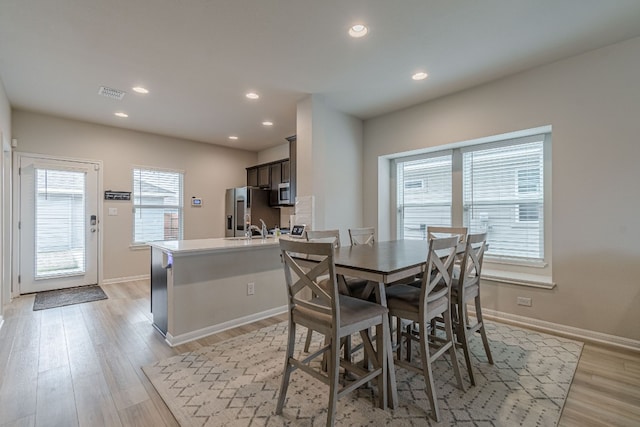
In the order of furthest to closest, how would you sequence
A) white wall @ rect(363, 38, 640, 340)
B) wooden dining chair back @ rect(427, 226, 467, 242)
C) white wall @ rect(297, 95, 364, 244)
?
white wall @ rect(297, 95, 364, 244) < wooden dining chair back @ rect(427, 226, 467, 242) < white wall @ rect(363, 38, 640, 340)

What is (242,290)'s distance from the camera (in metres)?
3.24

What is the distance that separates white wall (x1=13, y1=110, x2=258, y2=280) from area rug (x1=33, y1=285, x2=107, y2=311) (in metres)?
0.49

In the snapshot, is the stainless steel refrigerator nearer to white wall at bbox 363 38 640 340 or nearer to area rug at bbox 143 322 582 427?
area rug at bbox 143 322 582 427

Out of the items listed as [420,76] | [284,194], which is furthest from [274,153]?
[420,76]

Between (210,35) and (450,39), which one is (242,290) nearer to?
(210,35)

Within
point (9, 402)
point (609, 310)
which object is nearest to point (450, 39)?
point (609, 310)

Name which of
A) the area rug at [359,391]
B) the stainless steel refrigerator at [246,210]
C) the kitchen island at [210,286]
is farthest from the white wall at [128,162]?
the area rug at [359,391]

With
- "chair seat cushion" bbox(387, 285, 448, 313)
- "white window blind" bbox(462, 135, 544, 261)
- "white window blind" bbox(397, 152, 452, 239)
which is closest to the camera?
"chair seat cushion" bbox(387, 285, 448, 313)

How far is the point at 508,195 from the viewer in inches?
139

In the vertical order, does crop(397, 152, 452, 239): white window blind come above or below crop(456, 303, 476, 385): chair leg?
above

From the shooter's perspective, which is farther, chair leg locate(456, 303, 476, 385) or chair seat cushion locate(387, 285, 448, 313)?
chair leg locate(456, 303, 476, 385)

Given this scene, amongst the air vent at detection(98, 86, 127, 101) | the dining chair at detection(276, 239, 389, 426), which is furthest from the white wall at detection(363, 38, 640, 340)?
the air vent at detection(98, 86, 127, 101)

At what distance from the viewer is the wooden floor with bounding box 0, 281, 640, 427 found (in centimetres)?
175

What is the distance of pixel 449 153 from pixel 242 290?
10.4 ft
